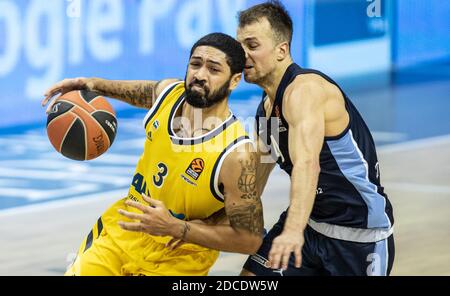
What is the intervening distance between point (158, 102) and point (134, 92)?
37 cm

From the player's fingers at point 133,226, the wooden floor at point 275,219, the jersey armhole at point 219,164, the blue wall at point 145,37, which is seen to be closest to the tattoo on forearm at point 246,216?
the jersey armhole at point 219,164

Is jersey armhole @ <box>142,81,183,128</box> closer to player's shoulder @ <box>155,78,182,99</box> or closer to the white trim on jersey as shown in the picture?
player's shoulder @ <box>155,78,182,99</box>

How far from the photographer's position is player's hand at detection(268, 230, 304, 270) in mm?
5078

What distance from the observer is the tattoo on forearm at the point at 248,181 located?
18.8 feet

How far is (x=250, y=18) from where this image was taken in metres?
6.12

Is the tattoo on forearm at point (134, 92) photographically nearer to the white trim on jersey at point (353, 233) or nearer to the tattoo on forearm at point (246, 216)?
the tattoo on forearm at point (246, 216)

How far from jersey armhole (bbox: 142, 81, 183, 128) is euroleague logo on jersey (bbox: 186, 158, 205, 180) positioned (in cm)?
38

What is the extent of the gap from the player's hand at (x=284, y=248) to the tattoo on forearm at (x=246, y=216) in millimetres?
562

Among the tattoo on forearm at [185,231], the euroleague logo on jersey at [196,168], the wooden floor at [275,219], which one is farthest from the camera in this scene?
the wooden floor at [275,219]

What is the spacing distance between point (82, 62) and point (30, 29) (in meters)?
0.94

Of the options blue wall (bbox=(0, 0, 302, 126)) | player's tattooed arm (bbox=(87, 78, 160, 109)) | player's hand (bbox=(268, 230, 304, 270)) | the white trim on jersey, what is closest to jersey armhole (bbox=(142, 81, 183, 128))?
player's tattooed arm (bbox=(87, 78, 160, 109))

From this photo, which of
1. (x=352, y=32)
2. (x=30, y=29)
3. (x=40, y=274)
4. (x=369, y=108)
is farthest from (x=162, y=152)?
(x=352, y=32)

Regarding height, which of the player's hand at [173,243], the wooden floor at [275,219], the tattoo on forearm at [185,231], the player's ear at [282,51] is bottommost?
the wooden floor at [275,219]

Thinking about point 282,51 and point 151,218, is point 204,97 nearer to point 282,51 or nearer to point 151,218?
point 282,51
